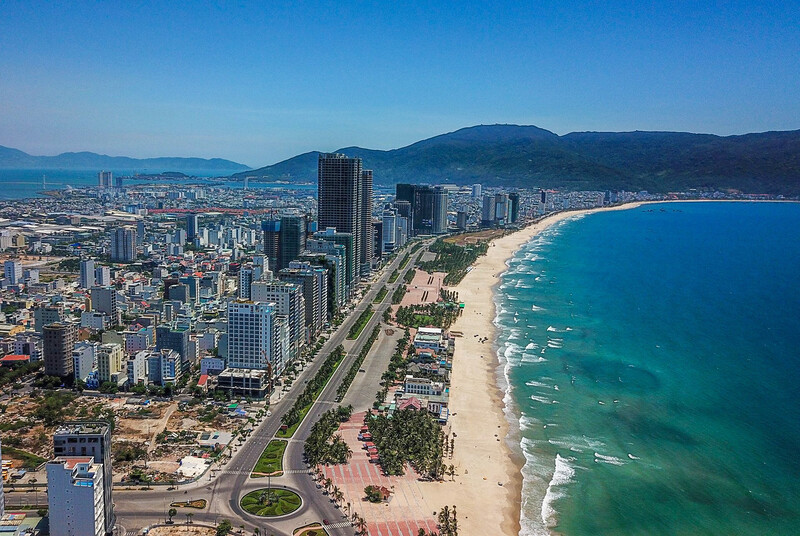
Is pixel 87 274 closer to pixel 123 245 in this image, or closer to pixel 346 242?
pixel 123 245

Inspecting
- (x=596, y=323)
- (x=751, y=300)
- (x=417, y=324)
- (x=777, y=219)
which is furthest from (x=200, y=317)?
(x=777, y=219)

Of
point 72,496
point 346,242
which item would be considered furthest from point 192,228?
point 72,496

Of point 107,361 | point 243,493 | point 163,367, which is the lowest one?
point 243,493

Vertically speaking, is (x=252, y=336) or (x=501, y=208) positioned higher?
(x=501, y=208)

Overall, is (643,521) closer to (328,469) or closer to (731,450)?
(731,450)

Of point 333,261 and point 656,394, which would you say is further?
point 333,261

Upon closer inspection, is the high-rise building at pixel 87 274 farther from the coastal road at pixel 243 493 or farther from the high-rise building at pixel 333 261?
the coastal road at pixel 243 493

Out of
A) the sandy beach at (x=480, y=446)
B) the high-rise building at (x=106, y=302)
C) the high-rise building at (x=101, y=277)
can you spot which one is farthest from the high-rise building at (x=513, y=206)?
the high-rise building at (x=106, y=302)
